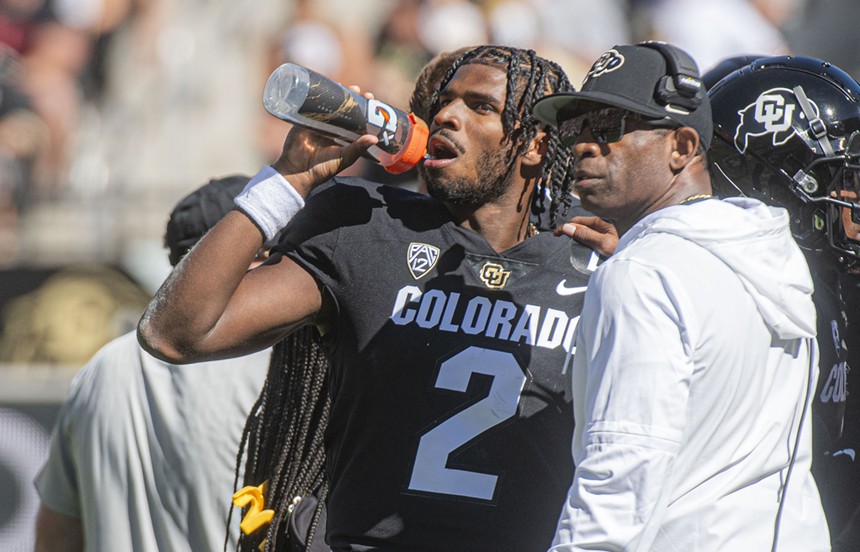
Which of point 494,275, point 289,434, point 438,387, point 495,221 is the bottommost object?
point 289,434

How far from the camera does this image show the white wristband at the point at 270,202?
2.49 meters

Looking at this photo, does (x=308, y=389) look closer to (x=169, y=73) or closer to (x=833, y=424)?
(x=833, y=424)

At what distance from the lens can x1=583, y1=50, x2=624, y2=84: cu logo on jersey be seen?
2.31m

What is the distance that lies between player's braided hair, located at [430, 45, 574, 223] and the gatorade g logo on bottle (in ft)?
1.08

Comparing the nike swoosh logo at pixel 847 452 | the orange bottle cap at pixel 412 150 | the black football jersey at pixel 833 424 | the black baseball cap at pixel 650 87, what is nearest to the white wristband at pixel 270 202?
the orange bottle cap at pixel 412 150

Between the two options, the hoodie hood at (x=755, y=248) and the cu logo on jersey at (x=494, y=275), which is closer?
the hoodie hood at (x=755, y=248)

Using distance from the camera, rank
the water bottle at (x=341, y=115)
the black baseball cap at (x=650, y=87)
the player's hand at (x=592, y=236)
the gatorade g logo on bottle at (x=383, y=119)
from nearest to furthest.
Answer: the black baseball cap at (x=650, y=87) < the water bottle at (x=341, y=115) < the gatorade g logo on bottle at (x=383, y=119) < the player's hand at (x=592, y=236)

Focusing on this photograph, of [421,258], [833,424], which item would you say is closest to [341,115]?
[421,258]

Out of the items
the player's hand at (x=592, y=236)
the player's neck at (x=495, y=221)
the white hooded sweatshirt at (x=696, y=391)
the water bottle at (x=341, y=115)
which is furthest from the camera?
the player's neck at (x=495, y=221)

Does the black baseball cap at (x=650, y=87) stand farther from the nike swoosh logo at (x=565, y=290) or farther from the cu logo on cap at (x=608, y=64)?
the nike swoosh logo at (x=565, y=290)

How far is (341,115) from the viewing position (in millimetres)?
2494

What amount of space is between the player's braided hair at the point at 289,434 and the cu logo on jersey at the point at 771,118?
123 centimetres

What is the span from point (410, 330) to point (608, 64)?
29.6 inches

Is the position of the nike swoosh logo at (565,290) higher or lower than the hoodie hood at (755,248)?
lower
